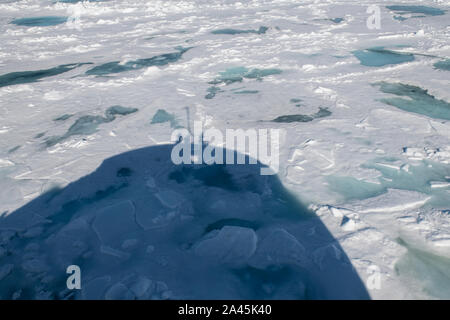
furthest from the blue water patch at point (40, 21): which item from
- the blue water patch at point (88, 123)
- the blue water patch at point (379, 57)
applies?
the blue water patch at point (379, 57)

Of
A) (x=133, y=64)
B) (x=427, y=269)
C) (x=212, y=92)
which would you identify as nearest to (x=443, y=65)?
(x=212, y=92)

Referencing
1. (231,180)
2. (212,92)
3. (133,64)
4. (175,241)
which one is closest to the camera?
(175,241)

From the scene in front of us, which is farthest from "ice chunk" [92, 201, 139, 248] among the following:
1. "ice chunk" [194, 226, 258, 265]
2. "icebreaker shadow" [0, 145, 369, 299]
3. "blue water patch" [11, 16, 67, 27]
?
"blue water patch" [11, 16, 67, 27]

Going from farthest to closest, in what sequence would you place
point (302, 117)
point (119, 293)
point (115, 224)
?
point (302, 117), point (115, 224), point (119, 293)

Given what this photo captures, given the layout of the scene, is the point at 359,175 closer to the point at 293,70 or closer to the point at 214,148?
the point at 214,148

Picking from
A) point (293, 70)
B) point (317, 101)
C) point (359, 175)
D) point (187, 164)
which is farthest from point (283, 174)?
point (293, 70)

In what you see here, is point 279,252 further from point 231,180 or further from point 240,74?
point 240,74

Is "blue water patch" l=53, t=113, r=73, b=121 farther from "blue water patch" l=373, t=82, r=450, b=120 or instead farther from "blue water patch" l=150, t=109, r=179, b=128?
"blue water patch" l=373, t=82, r=450, b=120
